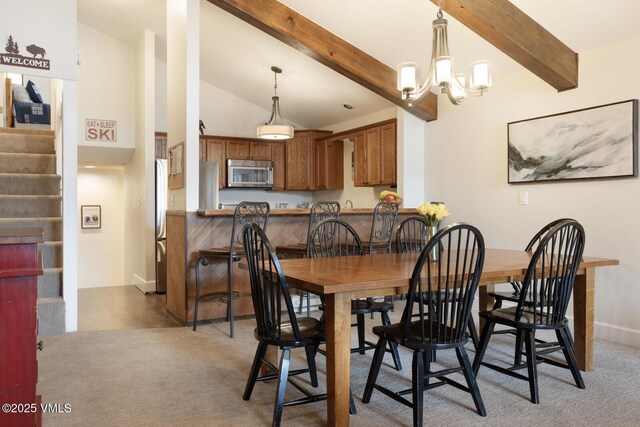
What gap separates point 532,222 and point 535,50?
61.0 inches

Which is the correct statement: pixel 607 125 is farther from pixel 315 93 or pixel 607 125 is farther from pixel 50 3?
pixel 50 3

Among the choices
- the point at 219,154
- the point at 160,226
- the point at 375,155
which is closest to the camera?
the point at 160,226

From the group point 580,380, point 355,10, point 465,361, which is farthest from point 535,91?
point 465,361

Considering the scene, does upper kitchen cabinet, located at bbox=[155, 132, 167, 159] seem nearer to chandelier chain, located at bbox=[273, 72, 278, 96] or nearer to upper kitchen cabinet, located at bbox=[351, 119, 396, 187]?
chandelier chain, located at bbox=[273, 72, 278, 96]

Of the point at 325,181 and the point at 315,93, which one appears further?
the point at 325,181

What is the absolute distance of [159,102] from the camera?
23.2 feet

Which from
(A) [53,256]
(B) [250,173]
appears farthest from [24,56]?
(B) [250,173]

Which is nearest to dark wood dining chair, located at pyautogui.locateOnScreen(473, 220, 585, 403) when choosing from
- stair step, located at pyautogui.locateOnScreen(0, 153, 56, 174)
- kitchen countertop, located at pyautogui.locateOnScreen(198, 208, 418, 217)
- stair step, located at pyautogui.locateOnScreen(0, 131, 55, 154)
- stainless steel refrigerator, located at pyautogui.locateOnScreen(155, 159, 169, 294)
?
kitchen countertop, located at pyautogui.locateOnScreen(198, 208, 418, 217)

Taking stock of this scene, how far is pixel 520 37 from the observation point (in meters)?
3.74

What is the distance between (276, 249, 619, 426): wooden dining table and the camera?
6.92 feet

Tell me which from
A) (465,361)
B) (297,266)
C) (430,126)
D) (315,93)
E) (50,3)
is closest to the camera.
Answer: (465,361)

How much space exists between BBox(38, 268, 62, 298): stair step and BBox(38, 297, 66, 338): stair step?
108mm

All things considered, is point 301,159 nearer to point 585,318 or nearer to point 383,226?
point 383,226

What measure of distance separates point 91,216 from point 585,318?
6635 mm
